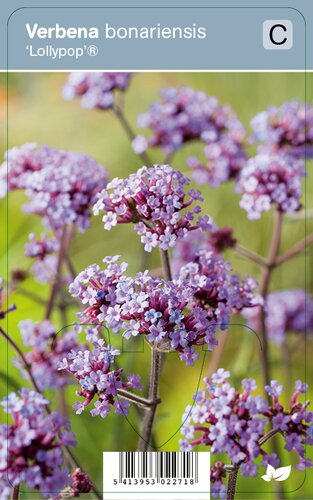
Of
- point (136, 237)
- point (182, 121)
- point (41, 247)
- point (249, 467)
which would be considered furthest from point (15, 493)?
point (182, 121)

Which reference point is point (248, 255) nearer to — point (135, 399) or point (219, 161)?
point (219, 161)

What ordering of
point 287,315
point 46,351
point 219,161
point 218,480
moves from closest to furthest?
point 218,480
point 46,351
point 219,161
point 287,315

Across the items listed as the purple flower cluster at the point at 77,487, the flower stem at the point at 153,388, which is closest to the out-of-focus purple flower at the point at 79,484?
the purple flower cluster at the point at 77,487

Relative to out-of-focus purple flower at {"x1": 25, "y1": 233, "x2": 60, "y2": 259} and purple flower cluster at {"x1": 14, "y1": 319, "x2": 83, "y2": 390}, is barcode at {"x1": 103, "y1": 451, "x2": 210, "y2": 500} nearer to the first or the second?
purple flower cluster at {"x1": 14, "y1": 319, "x2": 83, "y2": 390}

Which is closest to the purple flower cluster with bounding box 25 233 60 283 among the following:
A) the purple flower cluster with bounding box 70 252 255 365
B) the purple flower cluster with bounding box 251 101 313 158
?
the purple flower cluster with bounding box 70 252 255 365

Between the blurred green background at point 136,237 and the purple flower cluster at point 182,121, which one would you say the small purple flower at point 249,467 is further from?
the purple flower cluster at point 182,121
